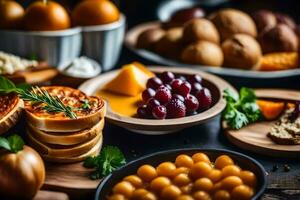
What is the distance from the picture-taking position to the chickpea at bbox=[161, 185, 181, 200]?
1.14 m

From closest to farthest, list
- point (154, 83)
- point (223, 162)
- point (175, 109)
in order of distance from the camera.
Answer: point (223, 162), point (175, 109), point (154, 83)

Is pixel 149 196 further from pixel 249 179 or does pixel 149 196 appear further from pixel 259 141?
pixel 259 141

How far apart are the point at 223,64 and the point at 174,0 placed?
57cm

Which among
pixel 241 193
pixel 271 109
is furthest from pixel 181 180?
pixel 271 109

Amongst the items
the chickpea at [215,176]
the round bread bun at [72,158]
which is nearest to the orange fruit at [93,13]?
the round bread bun at [72,158]

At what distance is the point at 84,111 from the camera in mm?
1333

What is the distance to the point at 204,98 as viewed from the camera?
150 centimetres

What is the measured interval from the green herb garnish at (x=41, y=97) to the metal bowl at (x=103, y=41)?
50cm

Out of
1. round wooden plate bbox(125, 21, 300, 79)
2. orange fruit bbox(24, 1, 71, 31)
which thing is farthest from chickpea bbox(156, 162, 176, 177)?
orange fruit bbox(24, 1, 71, 31)

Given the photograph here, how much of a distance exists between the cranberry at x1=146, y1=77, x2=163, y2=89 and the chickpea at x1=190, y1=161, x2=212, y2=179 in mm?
383

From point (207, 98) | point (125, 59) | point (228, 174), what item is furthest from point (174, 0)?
point (228, 174)

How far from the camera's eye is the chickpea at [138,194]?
1.15m

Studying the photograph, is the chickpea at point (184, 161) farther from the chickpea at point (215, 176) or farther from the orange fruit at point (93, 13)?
the orange fruit at point (93, 13)

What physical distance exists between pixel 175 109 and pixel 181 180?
29 cm
